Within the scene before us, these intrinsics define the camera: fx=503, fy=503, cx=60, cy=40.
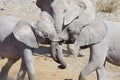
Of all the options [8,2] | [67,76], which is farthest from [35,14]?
[67,76]

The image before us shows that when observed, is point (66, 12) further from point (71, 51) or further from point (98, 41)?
point (71, 51)

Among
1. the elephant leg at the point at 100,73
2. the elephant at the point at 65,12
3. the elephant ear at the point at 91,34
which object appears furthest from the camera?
the elephant leg at the point at 100,73

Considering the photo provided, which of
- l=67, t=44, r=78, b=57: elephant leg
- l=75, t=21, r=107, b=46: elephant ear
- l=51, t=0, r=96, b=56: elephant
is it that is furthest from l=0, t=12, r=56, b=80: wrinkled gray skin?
l=67, t=44, r=78, b=57: elephant leg

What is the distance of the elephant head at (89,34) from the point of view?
5293 millimetres

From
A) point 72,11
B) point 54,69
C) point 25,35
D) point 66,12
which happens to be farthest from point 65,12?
point 54,69

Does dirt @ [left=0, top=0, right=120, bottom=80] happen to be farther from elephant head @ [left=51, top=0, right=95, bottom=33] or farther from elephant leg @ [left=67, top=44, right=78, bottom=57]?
elephant head @ [left=51, top=0, right=95, bottom=33]

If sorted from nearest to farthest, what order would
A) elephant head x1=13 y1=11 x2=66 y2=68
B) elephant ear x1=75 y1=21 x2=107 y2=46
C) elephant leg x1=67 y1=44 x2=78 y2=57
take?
1. elephant head x1=13 y1=11 x2=66 y2=68
2. elephant ear x1=75 y1=21 x2=107 y2=46
3. elephant leg x1=67 y1=44 x2=78 y2=57

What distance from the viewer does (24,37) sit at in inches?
201

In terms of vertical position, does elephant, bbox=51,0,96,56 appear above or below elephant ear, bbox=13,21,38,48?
above

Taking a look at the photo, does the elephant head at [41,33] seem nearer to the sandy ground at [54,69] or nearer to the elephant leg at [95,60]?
the elephant leg at [95,60]

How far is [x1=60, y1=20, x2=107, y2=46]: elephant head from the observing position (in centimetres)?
529

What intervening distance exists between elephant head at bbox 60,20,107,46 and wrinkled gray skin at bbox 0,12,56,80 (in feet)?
1.23

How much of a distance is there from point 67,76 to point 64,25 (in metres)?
1.54

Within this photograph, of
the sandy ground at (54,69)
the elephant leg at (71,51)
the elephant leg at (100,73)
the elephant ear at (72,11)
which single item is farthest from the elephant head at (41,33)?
the elephant leg at (71,51)
